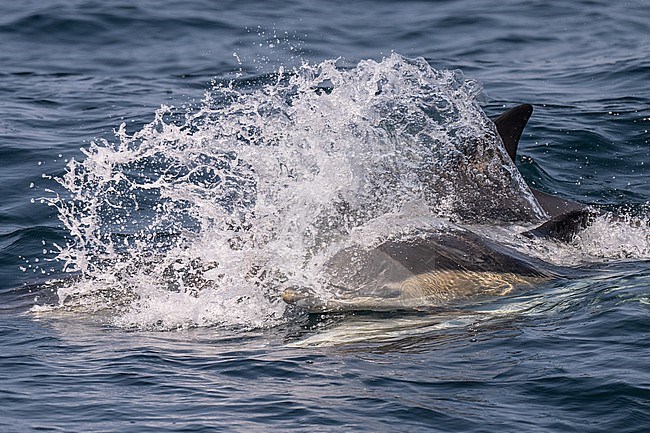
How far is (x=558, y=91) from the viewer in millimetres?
16766

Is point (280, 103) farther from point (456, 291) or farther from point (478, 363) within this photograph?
point (478, 363)

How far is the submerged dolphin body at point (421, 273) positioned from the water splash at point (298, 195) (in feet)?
0.65

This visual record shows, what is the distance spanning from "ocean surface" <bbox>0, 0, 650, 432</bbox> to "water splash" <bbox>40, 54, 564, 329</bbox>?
0.07ft

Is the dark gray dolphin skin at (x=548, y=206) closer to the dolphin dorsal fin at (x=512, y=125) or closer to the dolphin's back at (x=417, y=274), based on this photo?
the dolphin dorsal fin at (x=512, y=125)

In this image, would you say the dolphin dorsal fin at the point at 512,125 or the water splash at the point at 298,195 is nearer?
the water splash at the point at 298,195

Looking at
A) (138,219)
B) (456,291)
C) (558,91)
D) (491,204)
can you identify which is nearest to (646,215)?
(491,204)

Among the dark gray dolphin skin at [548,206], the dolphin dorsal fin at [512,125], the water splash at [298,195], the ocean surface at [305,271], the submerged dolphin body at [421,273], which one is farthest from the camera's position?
the dolphin dorsal fin at [512,125]

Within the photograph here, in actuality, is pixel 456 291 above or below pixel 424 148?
below

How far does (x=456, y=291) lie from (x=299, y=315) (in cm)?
120

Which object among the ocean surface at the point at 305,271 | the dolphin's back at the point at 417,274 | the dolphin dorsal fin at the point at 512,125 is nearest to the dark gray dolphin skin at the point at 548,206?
the dolphin dorsal fin at the point at 512,125

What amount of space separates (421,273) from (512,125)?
2.31m

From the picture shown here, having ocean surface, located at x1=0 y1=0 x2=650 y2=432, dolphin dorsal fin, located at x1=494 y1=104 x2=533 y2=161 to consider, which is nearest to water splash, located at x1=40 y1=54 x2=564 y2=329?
ocean surface, located at x1=0 y1=0 x2=650 y2=432

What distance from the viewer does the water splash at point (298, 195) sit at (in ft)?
28.6

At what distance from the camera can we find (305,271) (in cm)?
855
